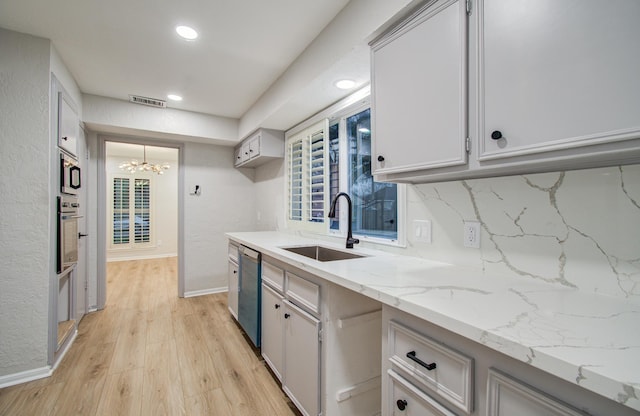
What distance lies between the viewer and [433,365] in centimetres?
88

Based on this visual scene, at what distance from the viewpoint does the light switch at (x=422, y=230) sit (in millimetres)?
1622

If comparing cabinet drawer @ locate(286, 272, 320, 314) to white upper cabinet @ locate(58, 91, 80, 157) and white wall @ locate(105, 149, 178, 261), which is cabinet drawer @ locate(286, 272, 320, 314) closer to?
white upper cabinet @ locate(58, 91, 80, 157)

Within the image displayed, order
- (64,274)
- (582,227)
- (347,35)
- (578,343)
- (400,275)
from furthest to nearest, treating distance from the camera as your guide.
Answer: (64,274)
(347,35)
(400,275)
(582,227)
(578,343)

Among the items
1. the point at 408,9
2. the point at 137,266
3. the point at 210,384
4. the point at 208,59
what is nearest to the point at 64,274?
the point at 210,384

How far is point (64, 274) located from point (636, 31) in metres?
3.50

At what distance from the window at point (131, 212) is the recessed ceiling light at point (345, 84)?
20.8 ft

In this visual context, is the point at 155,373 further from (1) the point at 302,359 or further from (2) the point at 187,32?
(2) the point at 187,32

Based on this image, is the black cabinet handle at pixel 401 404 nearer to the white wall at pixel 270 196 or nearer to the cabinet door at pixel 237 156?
the white wall at pixel 270 196

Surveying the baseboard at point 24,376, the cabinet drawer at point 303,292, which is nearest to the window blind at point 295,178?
the cabinet drawer at point 303,292

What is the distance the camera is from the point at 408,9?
4.25 feet

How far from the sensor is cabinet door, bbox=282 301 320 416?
1495 millimetres

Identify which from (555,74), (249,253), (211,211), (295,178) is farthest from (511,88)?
(211,211)

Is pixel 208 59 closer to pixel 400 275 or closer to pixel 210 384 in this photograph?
pixel 400 275

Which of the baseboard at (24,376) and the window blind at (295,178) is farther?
the window blind at (295,178)
